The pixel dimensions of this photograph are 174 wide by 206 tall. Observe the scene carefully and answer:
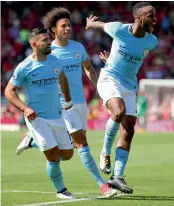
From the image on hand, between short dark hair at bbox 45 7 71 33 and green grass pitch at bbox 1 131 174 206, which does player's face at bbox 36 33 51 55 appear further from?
green grass pitch at bbox 1 131 174 206

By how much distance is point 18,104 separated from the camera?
1033cm

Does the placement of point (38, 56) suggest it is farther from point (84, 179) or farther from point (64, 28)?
point (84, 179)

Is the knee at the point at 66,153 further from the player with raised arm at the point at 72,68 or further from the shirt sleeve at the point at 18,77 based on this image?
the shirt sleeve at the point at 18,77

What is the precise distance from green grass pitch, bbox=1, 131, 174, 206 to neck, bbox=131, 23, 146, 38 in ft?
7.55

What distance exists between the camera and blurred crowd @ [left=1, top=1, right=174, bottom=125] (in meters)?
Result: 35.3

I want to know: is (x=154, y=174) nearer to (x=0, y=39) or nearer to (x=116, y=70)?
(x=116, y=70)

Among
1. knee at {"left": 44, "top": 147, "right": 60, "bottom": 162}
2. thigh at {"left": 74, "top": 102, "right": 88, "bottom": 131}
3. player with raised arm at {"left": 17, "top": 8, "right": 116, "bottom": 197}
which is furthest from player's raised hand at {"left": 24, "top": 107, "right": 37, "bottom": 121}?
thigh at {"left": 74, "top": 102, "right": 88, "bottom": 131}

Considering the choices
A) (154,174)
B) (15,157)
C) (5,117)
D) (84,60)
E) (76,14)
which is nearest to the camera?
(84,60)

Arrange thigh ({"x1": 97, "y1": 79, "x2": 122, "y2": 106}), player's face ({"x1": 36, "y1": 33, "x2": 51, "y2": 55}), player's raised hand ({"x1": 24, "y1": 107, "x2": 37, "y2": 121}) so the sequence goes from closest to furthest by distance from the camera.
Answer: player's raised hand ({"x1": 24, "y1": 107, "x2": 37, "y2": 121}) < player's face ({"x1": 36, "y1": 33, "x2": 51, "y2": 55}) < thigh ({"x1": 97, "y1": 79, "x2": 122, "y2": 106})


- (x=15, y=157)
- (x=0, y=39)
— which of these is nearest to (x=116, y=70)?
(x=15, y=157)

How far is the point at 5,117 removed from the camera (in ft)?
106

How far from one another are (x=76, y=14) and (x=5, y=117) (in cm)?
855

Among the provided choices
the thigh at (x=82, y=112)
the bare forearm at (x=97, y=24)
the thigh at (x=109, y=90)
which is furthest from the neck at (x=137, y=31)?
the thigh at (x=82, y=112)

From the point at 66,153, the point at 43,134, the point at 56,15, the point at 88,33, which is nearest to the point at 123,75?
the point at 56,15
